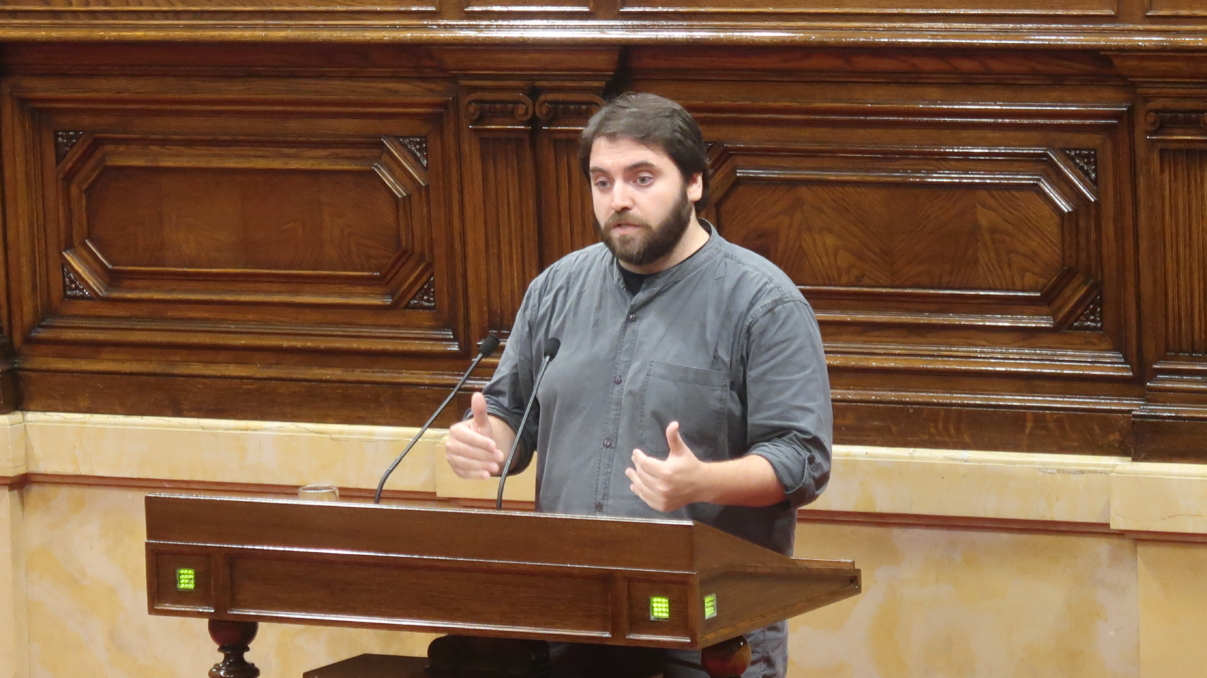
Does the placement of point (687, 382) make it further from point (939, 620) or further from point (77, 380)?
point (77, 380)

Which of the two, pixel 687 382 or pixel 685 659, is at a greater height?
pixel 687 382

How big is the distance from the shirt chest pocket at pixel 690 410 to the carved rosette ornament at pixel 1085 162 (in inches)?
57.3

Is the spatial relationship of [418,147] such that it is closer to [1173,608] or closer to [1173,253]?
[1173,253]

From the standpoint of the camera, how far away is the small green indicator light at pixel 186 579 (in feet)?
8.27

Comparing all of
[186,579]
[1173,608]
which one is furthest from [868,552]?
[186,579]

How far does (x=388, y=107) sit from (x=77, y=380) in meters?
1.20

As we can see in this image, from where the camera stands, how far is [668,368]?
107 inches

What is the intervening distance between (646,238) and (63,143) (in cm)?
241

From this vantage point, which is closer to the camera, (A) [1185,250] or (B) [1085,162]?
(A) [1185,250]

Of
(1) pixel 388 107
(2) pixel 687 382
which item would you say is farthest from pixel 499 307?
(2) pixel 687 382

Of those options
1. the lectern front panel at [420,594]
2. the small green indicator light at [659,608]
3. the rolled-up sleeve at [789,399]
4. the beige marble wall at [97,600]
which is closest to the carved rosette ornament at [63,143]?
the beige marble wall at [97,600]

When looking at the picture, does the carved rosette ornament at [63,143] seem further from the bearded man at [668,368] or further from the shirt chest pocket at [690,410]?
the shirt chest pocket at [690,410]

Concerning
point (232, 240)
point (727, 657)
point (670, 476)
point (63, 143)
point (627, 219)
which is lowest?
point (727, 657)

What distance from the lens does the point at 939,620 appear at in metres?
3.87
